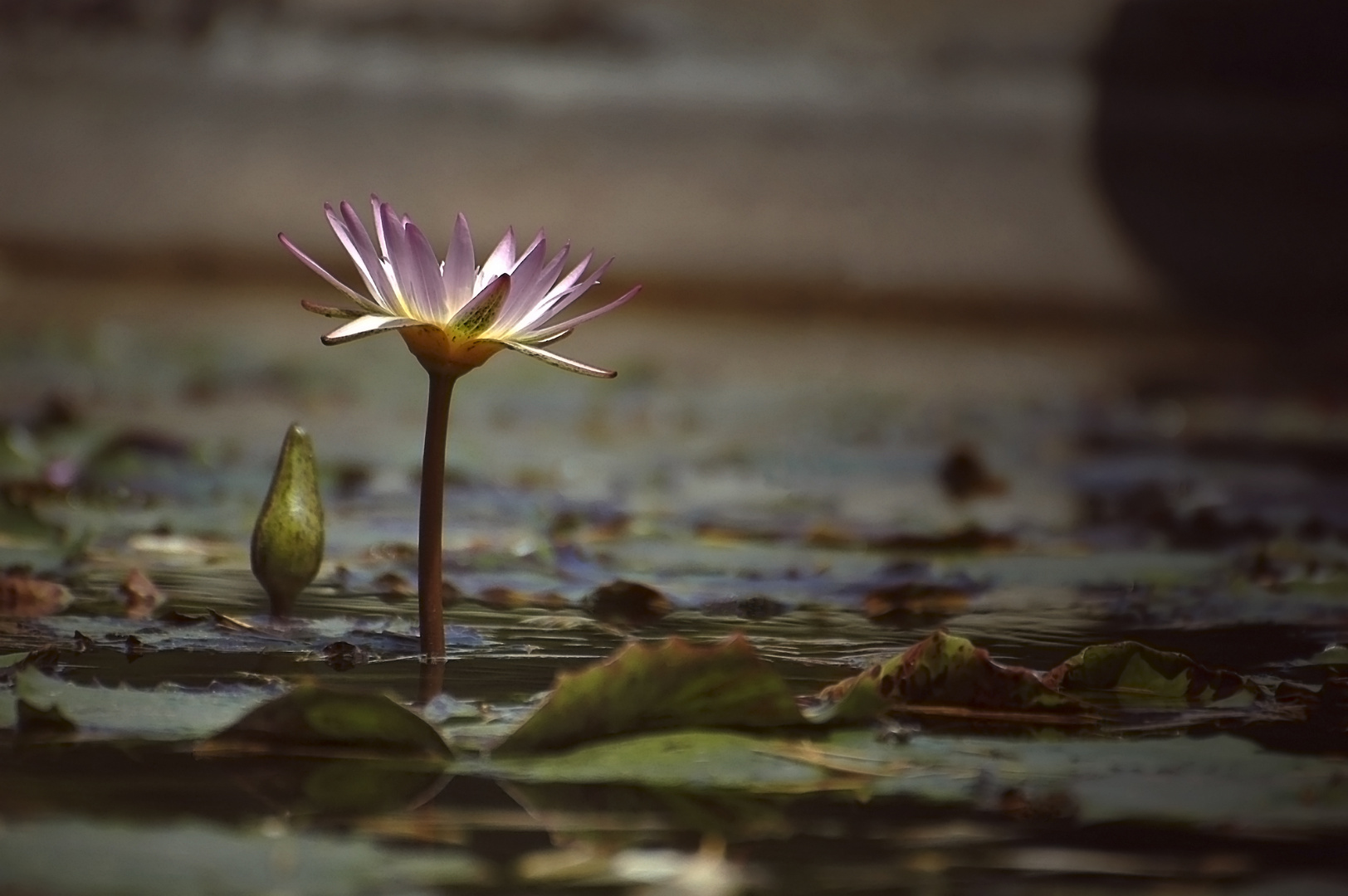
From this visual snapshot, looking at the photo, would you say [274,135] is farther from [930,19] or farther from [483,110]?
[930,19]

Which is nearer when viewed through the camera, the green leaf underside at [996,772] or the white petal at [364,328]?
the green leaf underside at [996,772]

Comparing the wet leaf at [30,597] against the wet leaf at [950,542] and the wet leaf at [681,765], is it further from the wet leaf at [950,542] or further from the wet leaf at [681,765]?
the wet leaf at [950,542]

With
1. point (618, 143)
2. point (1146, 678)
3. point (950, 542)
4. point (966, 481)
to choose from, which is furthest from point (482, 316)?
point (618, 143)

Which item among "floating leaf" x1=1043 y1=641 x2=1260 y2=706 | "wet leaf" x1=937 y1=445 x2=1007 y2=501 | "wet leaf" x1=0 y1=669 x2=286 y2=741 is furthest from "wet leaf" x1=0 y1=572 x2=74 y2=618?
"wet leaf" x1=937 y1=445 x2=1007 y2=501

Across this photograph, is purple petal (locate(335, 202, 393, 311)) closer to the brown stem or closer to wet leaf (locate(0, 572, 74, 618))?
the brown stem

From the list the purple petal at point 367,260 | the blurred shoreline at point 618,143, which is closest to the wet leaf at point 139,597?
the purple petal at point 367,260

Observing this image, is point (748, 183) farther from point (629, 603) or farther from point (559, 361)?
point (559, 361)
